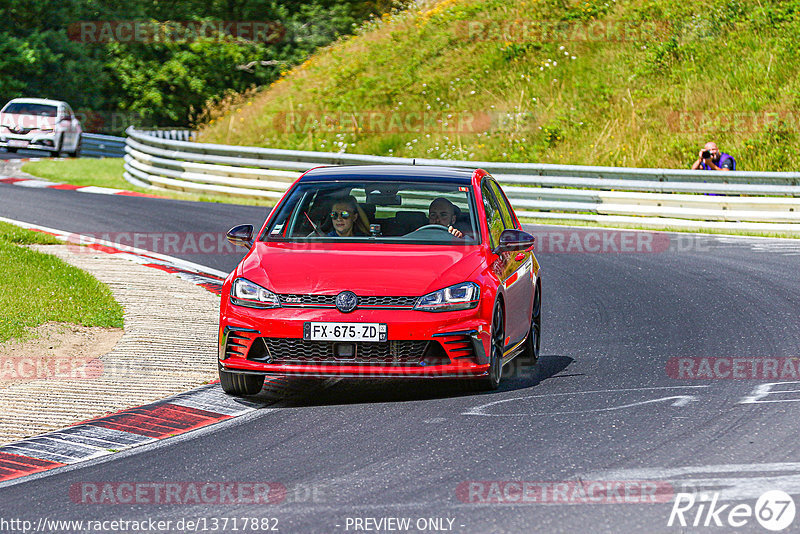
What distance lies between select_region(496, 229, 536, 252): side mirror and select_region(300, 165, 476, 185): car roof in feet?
2.22

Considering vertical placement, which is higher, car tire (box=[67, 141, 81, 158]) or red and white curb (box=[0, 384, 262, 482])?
car tire (box=[67, 141, 81, 158])

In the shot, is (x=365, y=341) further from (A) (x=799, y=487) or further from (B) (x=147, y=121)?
(B) (x=147, y=121)

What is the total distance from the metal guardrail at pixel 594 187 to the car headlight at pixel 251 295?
11015 millimetres

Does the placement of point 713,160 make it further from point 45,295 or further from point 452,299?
point 452,299

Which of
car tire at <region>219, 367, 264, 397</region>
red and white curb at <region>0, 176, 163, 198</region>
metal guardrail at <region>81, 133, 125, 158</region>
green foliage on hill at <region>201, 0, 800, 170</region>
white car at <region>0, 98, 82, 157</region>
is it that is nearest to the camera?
car tire at <region>219, 367, 264, 397</region>

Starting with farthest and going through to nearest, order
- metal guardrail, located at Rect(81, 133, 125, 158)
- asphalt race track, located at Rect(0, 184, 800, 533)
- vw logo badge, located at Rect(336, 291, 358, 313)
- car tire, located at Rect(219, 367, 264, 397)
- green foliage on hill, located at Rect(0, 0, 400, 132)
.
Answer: green foliage on hill, located at Rect(0, 0, 400, 132)
metal guardrail, located at Rect(81, 133, 125, 158)
car tire, located at Rect(219, 367, 264, 397)
vw logo badge, located at Rect(336, 291, 358, 313)
asphalt race track, located at Rect(0, 184, 800, 533)

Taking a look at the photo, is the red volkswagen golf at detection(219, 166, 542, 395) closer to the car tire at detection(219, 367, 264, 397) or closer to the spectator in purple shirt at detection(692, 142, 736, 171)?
the car tire at detection(219, 367, 264, 397)

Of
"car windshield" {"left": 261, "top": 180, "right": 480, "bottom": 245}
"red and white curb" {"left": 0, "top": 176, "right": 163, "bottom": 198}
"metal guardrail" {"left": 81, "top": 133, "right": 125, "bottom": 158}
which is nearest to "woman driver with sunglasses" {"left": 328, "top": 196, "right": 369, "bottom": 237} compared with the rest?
"car windshield" {"left": 261, "top": 180, "right": 480, "bottom": 245}

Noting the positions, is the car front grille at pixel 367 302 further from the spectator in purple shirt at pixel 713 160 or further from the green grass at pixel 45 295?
the spectator in purple shirt at pixel 713 160

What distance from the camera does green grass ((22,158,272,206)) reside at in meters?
25.4

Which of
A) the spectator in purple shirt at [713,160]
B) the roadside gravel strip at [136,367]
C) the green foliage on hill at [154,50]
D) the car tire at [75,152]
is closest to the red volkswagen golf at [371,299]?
the roadside gravel strip at [136,367]

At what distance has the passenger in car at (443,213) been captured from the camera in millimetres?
9258

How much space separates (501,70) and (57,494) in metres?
27.0

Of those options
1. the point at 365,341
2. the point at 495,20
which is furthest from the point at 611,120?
the point at 365,341
